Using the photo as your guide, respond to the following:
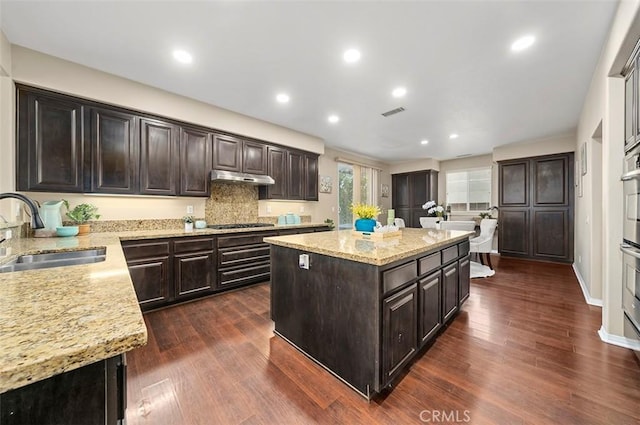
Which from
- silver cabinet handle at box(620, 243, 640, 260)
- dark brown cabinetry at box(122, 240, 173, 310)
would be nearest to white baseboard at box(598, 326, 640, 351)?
silver cabinet handle at box(620, 243, 640, 260)

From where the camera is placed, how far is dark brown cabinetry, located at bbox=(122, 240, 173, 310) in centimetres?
279

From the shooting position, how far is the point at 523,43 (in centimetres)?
233

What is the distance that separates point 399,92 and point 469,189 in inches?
199

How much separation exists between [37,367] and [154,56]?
3021mm

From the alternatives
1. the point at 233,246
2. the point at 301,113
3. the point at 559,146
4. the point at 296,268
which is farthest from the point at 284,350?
the point at 559,146

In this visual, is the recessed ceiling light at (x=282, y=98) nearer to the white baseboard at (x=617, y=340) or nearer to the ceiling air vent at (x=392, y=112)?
the ceiling air vent at (x=392, y=112)

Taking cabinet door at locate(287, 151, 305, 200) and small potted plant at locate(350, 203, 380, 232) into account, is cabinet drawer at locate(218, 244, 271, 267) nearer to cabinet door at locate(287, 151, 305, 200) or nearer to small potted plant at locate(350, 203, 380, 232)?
cabinet door at locate(287, 151, 305, 200)

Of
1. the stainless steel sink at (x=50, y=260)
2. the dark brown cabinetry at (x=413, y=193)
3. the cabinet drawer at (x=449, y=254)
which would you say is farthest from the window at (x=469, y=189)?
the stainless steel sink at (x=50, y=260)

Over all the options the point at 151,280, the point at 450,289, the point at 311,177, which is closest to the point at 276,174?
the point at 311,177

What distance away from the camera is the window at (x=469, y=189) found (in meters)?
6.86

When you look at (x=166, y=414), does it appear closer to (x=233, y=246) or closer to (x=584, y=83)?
(x=233, y=246)

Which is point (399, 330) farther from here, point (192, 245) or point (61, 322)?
point (192, 245)

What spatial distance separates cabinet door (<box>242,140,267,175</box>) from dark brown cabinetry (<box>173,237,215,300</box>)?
1385 millimetres

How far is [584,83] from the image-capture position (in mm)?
3098
